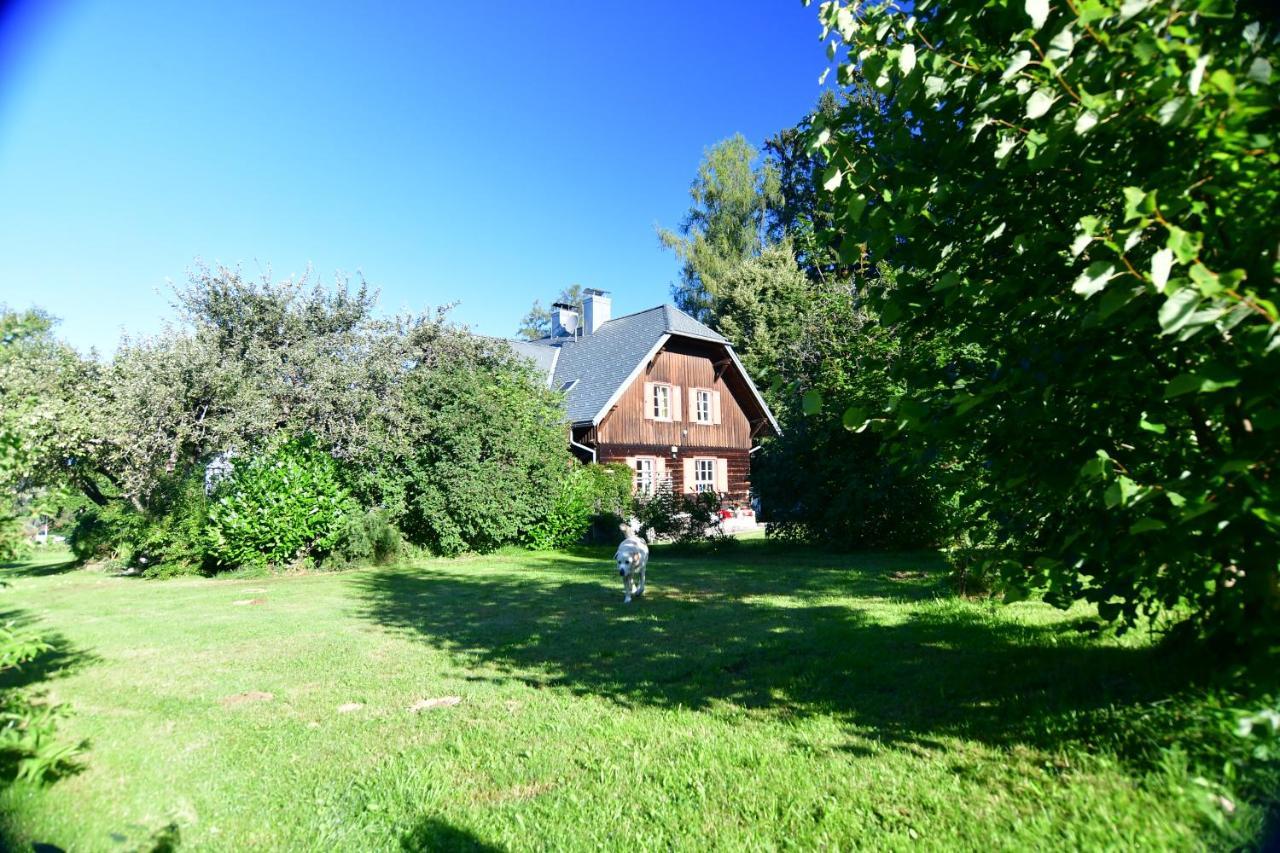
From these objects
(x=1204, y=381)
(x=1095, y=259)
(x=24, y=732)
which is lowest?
(x=24, y=732)

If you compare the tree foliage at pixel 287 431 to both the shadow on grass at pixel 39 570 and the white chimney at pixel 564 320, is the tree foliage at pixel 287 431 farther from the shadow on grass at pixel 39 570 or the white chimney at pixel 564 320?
the white chimney at pixel 564 320

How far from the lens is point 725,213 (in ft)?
142

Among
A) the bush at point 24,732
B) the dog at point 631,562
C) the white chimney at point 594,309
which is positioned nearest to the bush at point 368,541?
the dog at point 631,562

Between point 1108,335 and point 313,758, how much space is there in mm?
4550

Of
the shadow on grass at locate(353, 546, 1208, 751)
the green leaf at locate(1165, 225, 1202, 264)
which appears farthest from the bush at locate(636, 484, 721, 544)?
the green leaf at locate(1165, 225, 1202, 264)

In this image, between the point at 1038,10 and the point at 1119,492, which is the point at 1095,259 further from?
the point at 1119,492

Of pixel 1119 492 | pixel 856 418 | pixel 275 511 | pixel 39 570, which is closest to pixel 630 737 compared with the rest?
pixel 856 418

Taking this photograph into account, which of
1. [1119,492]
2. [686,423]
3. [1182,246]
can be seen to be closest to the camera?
[1182,246]

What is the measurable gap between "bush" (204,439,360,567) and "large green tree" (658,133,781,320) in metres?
29.8

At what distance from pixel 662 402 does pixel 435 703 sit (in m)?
23.0

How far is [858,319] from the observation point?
19906 mm

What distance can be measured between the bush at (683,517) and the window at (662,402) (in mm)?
9056

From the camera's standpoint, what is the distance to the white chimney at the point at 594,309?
33031 millimetres

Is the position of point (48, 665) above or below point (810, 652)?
below
